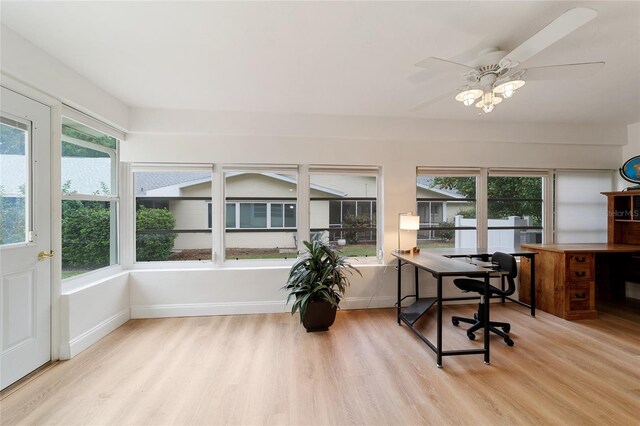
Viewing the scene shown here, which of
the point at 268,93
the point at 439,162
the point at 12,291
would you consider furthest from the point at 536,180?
the point at 12,291

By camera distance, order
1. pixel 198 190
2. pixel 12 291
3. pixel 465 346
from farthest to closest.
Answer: pixel 198 190, pixel 465 346, pixel 12 291

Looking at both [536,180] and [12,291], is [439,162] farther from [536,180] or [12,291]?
[12,291]

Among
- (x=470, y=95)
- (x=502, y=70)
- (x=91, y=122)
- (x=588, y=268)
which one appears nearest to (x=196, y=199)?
(x=91, y=122)

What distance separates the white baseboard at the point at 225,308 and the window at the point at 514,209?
82.7 inches

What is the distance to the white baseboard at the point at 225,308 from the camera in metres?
3.29

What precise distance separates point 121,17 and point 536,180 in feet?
17.0

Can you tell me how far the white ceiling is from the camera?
1630mm

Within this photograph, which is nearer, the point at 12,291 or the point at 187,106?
the point at 12,291

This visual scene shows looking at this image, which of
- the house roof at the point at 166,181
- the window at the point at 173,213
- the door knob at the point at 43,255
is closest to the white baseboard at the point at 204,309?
the window at the point at 173,213

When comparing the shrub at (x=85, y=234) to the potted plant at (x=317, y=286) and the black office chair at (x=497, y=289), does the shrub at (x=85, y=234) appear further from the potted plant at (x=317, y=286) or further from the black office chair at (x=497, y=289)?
the black office chair at (x=497, y=289)

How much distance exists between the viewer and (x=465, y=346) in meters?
2.60

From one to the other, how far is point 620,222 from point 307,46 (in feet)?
16.7

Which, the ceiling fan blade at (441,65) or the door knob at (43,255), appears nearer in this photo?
the ceiling fan blade at (441,65)

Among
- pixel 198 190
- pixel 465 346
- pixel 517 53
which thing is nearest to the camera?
pixel 517 53
